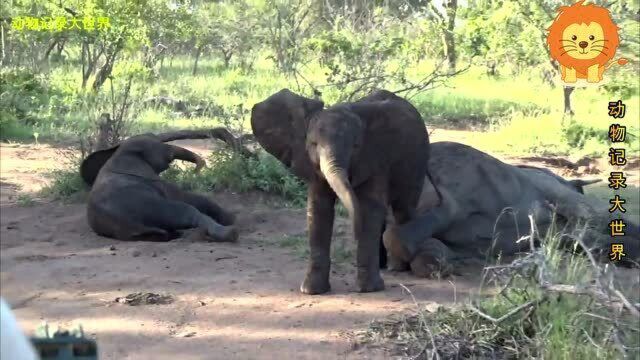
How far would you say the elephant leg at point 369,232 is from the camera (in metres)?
5.28

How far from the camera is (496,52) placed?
14789mm

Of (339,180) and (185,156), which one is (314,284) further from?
(185,156)

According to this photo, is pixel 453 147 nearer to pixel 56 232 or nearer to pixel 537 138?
pixel 56 232

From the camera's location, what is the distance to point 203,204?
7.42 m

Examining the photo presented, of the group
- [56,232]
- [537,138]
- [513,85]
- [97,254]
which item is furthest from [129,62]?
[513,85]

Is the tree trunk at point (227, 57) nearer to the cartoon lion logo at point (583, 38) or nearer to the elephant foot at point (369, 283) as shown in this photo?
the cartoon lion logo at point (583, 38)

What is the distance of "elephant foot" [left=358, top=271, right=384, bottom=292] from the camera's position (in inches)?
209

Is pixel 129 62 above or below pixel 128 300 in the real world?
above

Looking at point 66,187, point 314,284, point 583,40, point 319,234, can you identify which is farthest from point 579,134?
point 314,284

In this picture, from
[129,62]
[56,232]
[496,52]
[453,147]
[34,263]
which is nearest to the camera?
[34,263]

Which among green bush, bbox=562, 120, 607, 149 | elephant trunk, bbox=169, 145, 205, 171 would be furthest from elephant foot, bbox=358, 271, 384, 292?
green bush, bbox=562, 120, 607, 149

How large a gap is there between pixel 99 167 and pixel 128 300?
3061mm

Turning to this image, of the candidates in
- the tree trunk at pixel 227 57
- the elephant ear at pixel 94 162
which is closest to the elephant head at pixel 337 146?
the elephant ear at pixel 94 162

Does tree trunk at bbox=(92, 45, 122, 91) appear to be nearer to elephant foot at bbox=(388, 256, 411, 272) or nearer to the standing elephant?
the standing elephant
